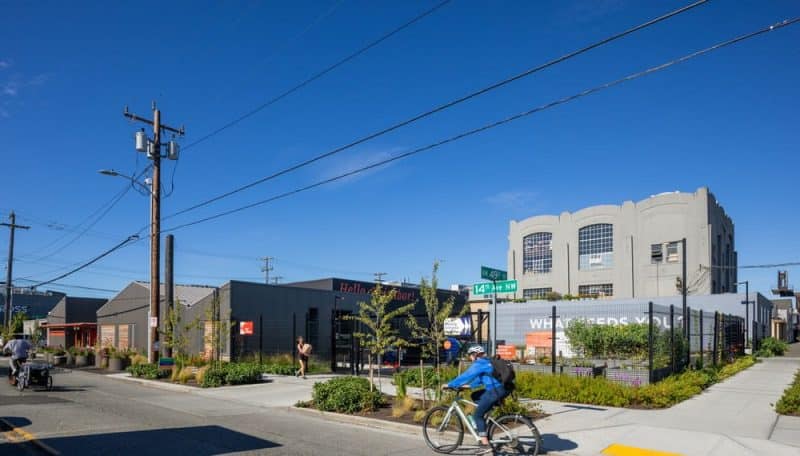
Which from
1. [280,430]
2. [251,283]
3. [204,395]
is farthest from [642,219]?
[280,430]

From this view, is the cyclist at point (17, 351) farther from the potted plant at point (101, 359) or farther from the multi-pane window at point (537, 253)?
the multi-pane window at point (537, 253)

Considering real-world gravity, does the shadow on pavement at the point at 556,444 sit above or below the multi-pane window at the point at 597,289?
below

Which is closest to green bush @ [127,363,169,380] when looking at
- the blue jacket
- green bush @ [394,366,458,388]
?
green bush @ [394,366,458,388]

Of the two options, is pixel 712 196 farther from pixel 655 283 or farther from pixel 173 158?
pixel 173 158

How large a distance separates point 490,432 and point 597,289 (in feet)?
170

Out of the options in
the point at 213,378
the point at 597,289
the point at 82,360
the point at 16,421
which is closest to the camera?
the point at 16,421

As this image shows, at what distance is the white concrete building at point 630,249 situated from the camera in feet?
170

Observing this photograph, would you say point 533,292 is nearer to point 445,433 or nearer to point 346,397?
point 346,397

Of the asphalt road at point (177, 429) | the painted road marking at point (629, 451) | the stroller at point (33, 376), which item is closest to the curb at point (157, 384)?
the asphalt road at point (177, 429)

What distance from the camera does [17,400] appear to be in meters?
15.9

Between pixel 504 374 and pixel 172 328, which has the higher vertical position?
pixel 504 374

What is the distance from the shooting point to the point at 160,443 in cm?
1015

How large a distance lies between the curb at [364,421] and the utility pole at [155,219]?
13449 mm

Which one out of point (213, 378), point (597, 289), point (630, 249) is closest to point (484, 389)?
point (213, 378)
